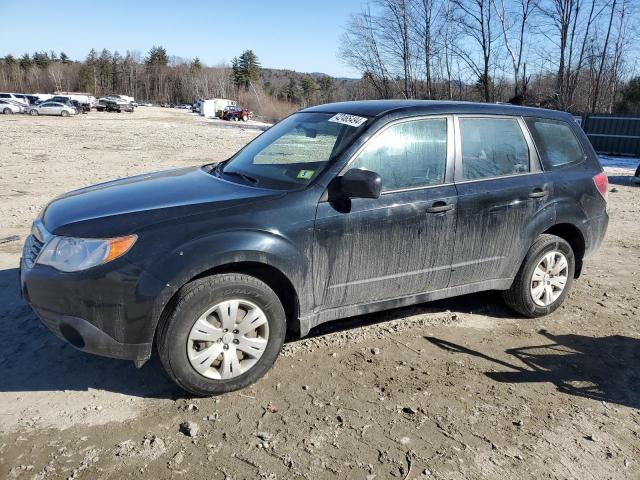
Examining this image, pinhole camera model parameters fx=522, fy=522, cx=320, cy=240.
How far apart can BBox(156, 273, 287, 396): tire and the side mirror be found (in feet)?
2.67

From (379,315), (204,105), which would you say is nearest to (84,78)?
(204,105)

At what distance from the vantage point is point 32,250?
335 cm

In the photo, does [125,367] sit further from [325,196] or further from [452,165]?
[452,165]

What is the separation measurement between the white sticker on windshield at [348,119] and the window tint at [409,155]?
0.63 feet

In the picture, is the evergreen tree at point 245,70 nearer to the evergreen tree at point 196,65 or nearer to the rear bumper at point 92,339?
the evergreen tree at point 196,65

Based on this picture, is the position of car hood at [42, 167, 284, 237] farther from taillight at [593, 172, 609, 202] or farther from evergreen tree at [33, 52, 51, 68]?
evergreen tree at [33, 52, 51, 68]

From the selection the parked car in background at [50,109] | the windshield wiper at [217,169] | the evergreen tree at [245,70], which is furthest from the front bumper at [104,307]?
the evergreen tree at [245,70]

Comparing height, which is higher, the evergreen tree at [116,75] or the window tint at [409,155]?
the evergreen tree at [116,75]

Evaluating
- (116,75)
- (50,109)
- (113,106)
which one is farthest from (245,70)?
(50,109)

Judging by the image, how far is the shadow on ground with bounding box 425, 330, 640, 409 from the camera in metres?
3.51

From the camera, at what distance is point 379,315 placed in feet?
14.9

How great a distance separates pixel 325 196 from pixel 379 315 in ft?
5.06

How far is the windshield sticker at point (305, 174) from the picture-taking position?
353 centimetres

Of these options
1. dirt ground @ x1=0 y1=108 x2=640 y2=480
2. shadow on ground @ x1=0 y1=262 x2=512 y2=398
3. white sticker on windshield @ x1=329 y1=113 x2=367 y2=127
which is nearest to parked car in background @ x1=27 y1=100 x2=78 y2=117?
dirt ground @ x1=0 y1=108 x2=640 y2=480
